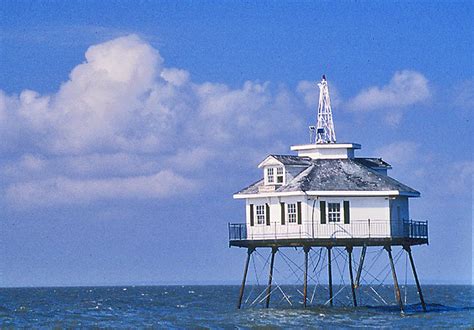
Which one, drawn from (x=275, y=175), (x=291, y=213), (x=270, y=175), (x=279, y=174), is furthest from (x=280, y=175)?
(x=291, y=213)

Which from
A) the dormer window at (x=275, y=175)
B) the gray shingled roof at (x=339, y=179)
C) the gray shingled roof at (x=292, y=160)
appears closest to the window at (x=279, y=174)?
the dormer window at (x=275, y=175)

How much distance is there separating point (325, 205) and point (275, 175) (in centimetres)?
367

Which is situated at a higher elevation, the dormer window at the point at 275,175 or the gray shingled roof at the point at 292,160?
the gray shingled roof at the point at 292,160

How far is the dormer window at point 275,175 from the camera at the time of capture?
72.0 meters

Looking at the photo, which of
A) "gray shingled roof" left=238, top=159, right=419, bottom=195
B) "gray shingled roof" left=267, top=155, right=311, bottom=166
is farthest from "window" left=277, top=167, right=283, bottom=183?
"gray shingled roof" left=238, top=159, right=419, bottom=195

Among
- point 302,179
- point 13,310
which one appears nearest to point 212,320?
point 302,179

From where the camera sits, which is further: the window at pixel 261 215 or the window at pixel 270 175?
the window at pixel 270 175

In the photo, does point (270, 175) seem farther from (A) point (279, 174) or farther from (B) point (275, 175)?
(A) point (279, 174)

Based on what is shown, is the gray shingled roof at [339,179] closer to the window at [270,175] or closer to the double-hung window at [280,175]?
the double-hung window at [280,175]

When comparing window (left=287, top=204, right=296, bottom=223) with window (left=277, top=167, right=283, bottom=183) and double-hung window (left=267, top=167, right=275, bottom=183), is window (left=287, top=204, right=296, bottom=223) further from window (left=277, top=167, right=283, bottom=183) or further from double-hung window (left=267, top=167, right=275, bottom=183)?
double-hung window (left=267, top=167, right=275, bottom=183)

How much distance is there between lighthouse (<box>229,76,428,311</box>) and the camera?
229ft

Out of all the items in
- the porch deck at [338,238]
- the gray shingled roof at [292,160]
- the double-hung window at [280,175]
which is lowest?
the porch deck at [338,238]

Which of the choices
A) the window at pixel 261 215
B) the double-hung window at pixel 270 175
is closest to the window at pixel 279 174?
the double-hung window at pixel 270 175

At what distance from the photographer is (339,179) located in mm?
71000
